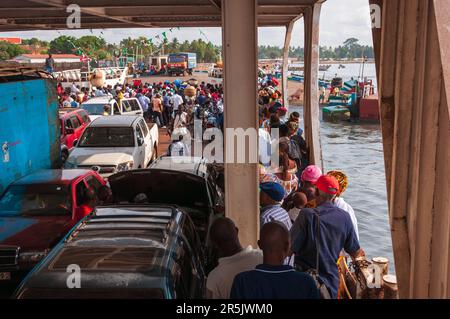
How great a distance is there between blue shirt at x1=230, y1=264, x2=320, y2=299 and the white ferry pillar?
3119 millimetres

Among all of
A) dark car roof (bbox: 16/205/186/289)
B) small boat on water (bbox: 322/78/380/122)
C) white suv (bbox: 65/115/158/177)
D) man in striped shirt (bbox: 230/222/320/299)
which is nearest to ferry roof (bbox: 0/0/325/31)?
white suv (bbox: 65/115/158/177)

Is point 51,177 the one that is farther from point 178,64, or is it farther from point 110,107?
point 178,64

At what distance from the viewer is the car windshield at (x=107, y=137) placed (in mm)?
13047

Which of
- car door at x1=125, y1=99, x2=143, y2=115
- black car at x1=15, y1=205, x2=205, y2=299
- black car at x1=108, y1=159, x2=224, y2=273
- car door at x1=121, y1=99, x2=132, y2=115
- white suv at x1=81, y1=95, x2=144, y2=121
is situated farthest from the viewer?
car door at x1=125, y1=99, x2=143, y2=115

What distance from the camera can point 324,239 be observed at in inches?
184

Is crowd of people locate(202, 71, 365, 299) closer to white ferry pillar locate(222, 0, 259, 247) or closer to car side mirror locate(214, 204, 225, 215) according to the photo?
white ferry pillar locate(222, 0, 259, 247)

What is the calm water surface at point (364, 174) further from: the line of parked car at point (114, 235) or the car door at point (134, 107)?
the car door at point (134, 107)

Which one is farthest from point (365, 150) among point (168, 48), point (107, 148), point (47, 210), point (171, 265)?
point (168, 48)

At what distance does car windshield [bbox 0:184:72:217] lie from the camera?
780 cm

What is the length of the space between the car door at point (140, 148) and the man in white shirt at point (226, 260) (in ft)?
28.3

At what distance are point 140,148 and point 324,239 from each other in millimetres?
9174

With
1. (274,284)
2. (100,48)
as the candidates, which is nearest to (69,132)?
(274,284)

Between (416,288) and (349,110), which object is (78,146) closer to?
(416,288)

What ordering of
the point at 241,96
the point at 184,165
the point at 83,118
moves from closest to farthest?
1. the point at 241,96
2. the point at 184,165
3. the point at 83,118
